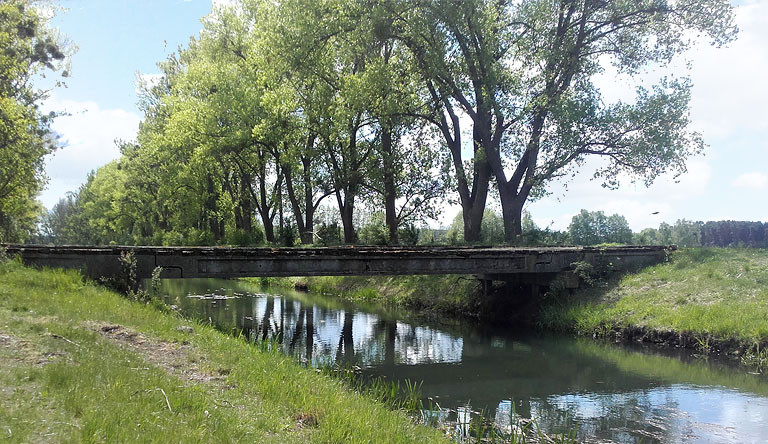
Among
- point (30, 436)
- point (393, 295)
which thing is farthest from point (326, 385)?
point (393, 295)

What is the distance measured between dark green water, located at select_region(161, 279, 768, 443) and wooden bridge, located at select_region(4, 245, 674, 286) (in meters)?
1.95

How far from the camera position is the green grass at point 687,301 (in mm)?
14570

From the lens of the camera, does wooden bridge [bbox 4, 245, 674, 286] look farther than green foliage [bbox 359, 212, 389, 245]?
No

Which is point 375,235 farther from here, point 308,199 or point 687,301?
point 687,301

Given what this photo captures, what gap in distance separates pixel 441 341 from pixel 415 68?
14780 mm

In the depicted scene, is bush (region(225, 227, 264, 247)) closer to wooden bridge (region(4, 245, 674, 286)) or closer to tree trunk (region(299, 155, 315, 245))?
tree trunk (region(299, 155, 315, 245))

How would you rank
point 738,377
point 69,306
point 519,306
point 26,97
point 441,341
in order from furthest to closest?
point 26,97 < point 519,306 < point 441,341 < point 738,377 < point 69,306

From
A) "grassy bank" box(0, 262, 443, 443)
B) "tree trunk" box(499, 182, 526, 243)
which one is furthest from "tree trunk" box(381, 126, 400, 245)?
"grassy bank" box(0, 262, 443, 443)

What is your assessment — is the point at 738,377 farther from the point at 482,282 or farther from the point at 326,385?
the point at 482,282

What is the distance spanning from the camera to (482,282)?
74.9ft

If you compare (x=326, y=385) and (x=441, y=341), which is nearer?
(x=326, y=385)

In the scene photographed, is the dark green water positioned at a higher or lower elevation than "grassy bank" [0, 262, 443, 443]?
lower

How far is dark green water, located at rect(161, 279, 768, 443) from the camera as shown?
29.3 feet

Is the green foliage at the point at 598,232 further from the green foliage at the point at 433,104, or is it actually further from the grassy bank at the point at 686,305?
the grassy bank at the point at 686,305
